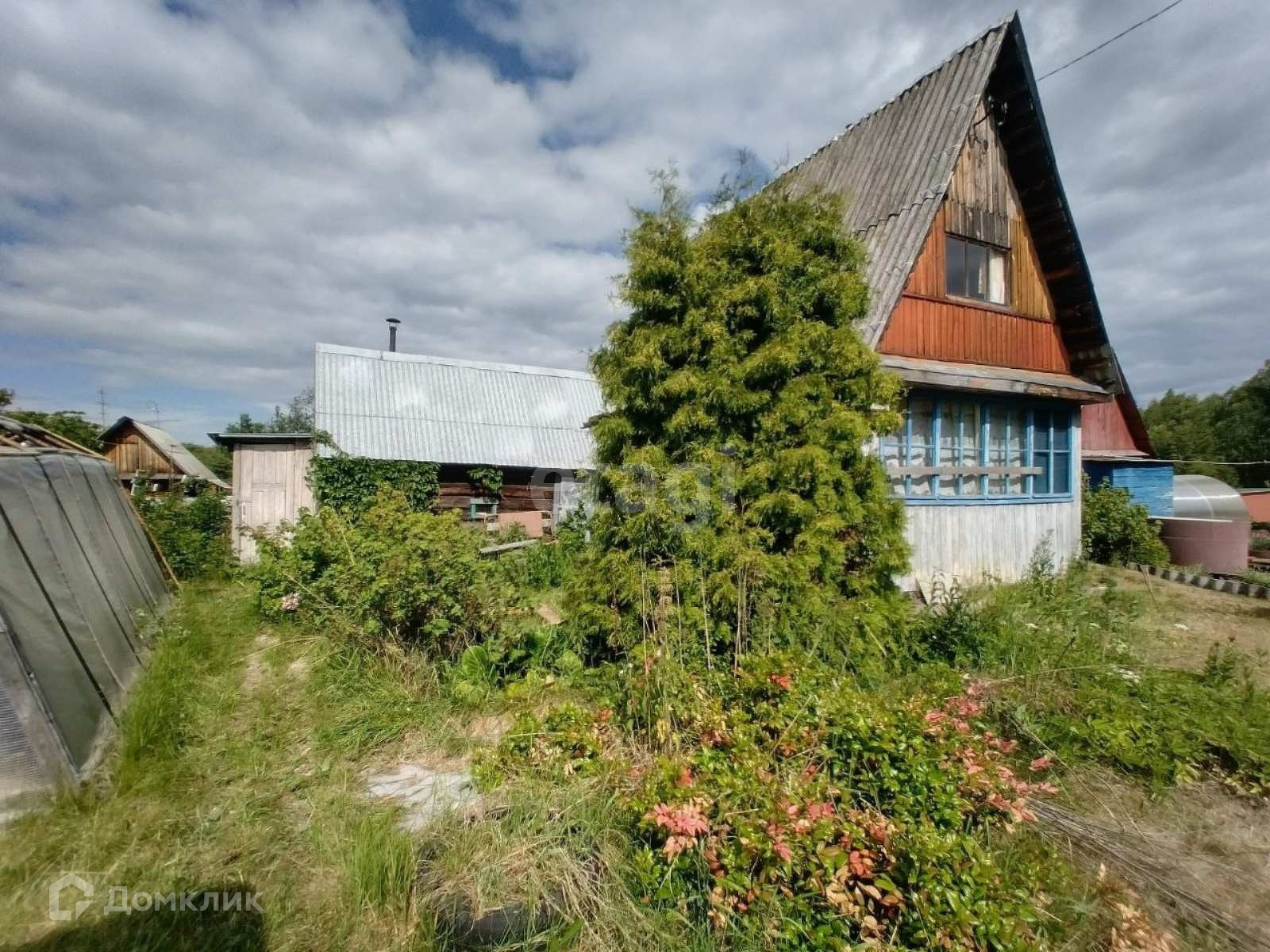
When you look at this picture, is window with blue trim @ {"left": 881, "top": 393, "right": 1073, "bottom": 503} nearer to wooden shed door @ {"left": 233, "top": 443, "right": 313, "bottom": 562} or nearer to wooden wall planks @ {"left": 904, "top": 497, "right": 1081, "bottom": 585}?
wooden wall planks @ {"left": 904, "top": 497, "right": 1081, "bottom": 585}

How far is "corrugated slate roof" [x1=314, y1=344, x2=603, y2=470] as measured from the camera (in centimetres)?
1328

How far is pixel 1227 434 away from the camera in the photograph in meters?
40.5

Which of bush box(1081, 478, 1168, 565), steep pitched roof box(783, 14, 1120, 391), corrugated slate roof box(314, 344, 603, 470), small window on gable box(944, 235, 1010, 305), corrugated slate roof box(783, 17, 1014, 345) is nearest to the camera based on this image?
corrugated slate roof box(783, 17, 1014, 345)

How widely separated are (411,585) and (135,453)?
2750 centimetres

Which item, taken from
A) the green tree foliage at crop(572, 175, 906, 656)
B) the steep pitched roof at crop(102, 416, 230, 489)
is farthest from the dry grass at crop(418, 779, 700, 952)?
the steep pitched roof at crop(102, 416, 230, 489)

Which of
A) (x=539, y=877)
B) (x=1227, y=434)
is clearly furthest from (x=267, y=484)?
(x=1227, y=434)

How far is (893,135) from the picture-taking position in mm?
8062

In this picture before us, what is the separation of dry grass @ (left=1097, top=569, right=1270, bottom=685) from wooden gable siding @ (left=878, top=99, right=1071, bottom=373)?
3.35 metres

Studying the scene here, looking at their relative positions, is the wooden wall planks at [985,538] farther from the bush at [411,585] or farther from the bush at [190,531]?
the bush at [190,531]

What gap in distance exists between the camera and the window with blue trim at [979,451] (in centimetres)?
707

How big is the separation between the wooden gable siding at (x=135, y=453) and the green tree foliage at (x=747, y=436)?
27.3 metres

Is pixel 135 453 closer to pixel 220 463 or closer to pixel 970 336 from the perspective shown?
pixel 220 463

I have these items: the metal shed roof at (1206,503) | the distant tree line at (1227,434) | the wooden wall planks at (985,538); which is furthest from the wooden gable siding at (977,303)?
the distant tree line at (1227,434)

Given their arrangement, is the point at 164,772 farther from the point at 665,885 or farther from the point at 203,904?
the point at 665,885
